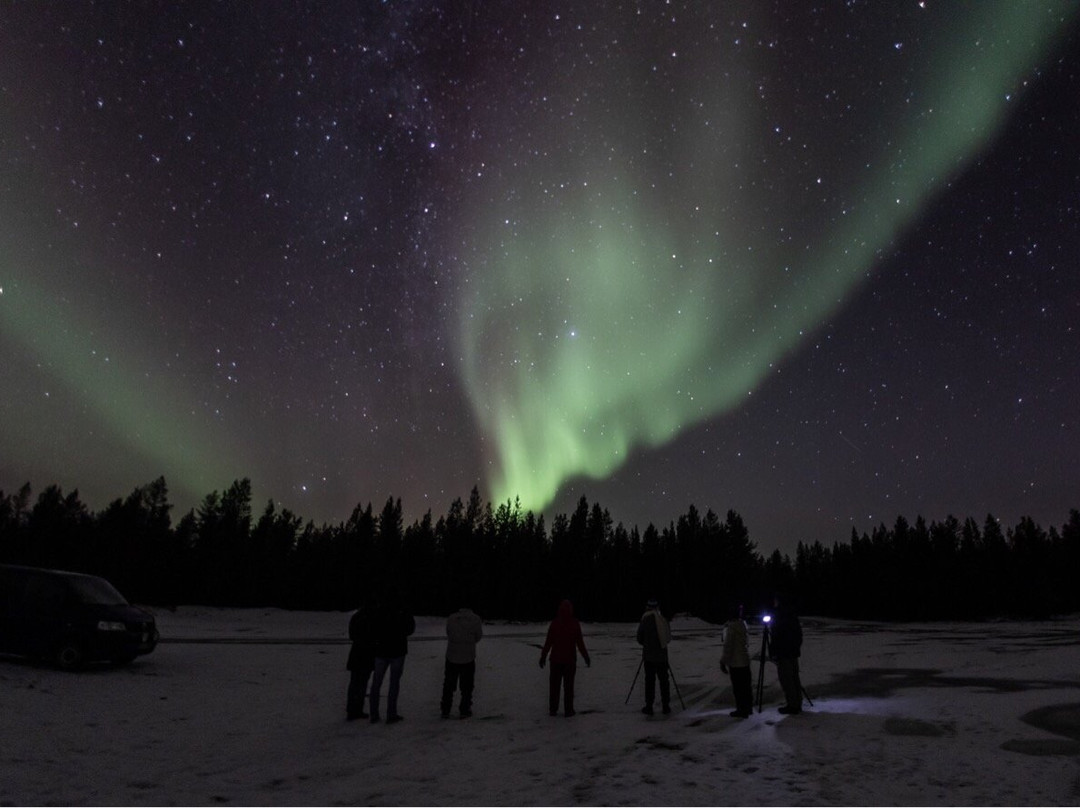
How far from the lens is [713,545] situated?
324 feet

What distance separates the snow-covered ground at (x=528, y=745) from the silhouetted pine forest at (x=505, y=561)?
6019 centimetres

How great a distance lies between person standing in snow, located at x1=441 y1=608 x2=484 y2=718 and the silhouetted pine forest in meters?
62.0

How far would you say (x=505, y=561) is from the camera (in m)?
85.4

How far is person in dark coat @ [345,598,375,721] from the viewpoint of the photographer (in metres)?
10.5

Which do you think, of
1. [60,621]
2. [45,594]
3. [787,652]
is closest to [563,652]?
[787,652]

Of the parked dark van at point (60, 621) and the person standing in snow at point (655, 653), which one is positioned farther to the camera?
the parked dark van at point (60, 621)

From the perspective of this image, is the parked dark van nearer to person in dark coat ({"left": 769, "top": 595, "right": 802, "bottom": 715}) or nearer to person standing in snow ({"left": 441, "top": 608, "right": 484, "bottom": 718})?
person standing in snow ({"left": 441, "top": 608, "right": 484, "bottom": 718})

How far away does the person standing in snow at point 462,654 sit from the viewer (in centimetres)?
1055

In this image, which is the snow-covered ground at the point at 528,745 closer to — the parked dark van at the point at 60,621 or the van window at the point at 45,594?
the parked dark van at the point at 60,621

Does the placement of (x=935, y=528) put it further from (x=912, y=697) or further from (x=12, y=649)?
(x=12, y=649)

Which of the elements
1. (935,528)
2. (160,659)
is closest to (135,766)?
(160,659)

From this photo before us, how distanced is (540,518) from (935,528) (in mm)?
66456

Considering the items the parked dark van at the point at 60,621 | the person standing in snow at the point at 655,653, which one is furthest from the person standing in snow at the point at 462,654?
the parked dark van at the point at 60,621

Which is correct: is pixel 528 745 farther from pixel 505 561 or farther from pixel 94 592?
pixel 505 561
